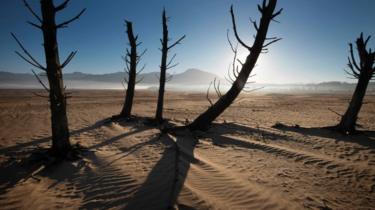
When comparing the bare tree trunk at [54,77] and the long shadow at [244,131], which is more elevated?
the bare tree trunk at [54,77]

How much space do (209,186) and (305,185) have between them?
2.09 meters

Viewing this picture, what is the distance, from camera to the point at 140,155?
19.2 feet

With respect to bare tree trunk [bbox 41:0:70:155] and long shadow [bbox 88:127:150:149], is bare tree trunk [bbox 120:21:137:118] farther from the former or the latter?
bare tree trunk [bbox 41:0:70:155]

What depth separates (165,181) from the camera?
4.21 meters

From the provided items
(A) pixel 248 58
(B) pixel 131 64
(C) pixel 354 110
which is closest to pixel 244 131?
(A) pixel 248 58

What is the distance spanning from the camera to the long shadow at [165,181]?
347 centimetres

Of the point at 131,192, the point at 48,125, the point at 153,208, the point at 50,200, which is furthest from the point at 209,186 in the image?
the point at 48,125

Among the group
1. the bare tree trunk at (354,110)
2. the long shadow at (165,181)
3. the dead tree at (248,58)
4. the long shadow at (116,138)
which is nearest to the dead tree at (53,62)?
the long shadow at (116,138)

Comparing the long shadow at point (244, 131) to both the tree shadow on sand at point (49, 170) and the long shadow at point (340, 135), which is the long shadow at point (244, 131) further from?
the tree shadow on sand at point (49, 170)

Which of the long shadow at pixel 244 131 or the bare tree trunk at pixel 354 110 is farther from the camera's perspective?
the bare tree trunk at pixel 354 110

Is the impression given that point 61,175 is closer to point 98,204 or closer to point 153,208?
point 98,204

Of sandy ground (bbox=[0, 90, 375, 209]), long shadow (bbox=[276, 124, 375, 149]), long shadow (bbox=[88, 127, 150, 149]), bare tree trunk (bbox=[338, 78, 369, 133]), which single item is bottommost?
sandy ground (bbox=[0, 90, 375, 209])

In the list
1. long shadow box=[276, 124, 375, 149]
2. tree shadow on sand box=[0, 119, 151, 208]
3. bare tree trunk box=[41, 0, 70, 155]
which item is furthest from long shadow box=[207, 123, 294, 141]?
bare tree trunk box=[41, 0, 70, 155]

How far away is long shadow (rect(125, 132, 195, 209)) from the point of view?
3.47m
